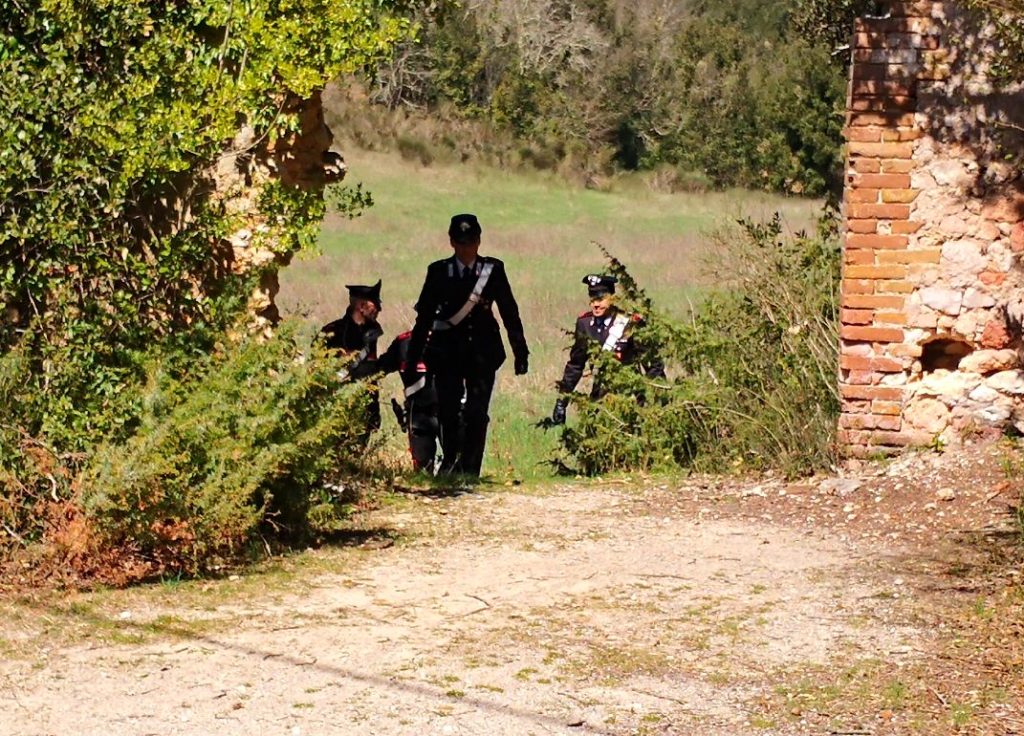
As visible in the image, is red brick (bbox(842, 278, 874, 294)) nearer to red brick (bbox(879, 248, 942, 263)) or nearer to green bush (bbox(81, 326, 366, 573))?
red brick (bbox(879, 248, 942, 263))

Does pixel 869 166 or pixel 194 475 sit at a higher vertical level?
pixel 869 166

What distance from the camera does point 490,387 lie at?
10.5 metres

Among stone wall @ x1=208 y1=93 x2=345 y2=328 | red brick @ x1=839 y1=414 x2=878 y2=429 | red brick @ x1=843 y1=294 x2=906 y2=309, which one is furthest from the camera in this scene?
red brick @ x1=839 y1=414 x2=878 y2=429

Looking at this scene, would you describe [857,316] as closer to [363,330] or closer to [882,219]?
[882,219]

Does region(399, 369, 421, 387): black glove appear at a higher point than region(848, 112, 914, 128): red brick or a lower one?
lower

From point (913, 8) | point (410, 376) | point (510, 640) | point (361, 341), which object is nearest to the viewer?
point (510, 640)

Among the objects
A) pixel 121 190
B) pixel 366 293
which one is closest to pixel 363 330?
pixel 366 293

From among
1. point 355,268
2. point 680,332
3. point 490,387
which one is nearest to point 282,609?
point 490,387

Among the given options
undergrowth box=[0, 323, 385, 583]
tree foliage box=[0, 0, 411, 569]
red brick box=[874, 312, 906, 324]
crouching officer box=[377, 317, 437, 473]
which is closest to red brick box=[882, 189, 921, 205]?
red brick box=[874, 312, 906, 324]

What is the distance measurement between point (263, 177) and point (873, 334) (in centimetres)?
356

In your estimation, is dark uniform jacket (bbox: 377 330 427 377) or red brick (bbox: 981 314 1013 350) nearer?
red brick (bbox: 981 314 1013 350)

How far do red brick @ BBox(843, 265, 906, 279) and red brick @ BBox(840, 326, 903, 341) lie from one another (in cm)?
31

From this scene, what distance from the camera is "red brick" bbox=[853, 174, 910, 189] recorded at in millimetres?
9203

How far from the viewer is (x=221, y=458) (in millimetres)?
7113
